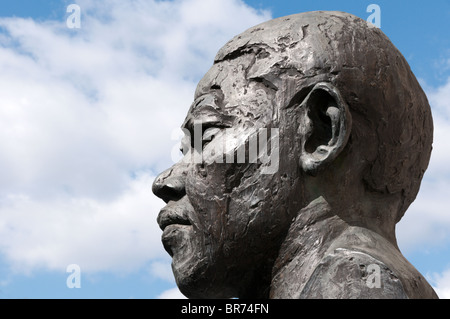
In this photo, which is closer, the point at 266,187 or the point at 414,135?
the point at 266,187

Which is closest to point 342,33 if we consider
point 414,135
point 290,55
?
point 290,55

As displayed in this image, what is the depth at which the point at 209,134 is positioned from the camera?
6.21 meters

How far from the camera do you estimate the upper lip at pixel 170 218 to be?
6.27 metres

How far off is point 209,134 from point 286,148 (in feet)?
1.87

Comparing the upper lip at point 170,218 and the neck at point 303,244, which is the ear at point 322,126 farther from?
the upper lip at point 170,218

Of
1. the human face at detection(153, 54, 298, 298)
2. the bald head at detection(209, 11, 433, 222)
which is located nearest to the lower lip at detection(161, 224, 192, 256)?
the human face at detection(153, 54, 298, 298)

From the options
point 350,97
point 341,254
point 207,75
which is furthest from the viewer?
point 207,75

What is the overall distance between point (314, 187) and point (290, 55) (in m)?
0.92

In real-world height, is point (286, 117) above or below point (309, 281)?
above

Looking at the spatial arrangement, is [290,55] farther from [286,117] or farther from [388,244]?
[388,244]

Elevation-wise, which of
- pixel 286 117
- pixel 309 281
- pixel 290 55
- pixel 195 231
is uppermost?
pixel 290 55

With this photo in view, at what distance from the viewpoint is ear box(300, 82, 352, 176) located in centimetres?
595

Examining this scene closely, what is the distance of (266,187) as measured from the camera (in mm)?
5922

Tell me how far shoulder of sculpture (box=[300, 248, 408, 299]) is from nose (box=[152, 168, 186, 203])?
122 cm
